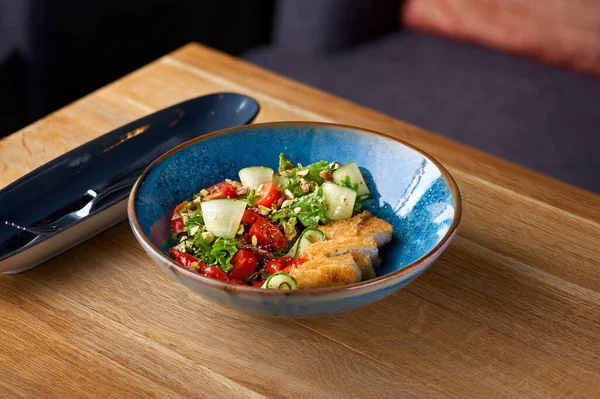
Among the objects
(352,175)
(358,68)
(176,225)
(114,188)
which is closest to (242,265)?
(176,225)

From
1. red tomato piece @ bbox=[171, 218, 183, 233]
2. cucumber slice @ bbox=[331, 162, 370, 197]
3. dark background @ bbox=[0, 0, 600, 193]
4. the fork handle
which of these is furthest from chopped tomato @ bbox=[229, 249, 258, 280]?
dark background @ bbox=[0, 0, 600, 193]

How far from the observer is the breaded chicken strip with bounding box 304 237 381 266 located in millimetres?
985

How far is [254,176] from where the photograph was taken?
1155 millimetres

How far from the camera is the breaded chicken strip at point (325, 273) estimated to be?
3.02 ft

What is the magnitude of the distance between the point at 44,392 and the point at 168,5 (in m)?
A: 1.98

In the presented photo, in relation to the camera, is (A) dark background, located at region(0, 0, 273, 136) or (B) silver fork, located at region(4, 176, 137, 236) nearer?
(B) silver fork, located at region(4, 176, 137, 236)

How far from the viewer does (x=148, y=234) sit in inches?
40.1

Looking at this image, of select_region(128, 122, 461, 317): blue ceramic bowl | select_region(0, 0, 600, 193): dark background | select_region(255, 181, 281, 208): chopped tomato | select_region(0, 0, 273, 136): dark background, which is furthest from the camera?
select_region(0, 0, 273, 136): dark background

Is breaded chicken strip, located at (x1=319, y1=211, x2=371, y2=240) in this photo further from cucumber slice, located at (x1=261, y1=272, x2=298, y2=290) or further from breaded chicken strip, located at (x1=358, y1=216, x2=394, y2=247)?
cucumber slice, located at (x1=261, y1=272, x2=298, y2=290)

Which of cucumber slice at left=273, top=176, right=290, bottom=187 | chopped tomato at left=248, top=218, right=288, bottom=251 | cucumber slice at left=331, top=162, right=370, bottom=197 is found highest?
cucumber slice at left=331, top=162, right=370, bottom=197

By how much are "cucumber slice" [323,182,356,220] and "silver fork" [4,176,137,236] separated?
381 millimetres

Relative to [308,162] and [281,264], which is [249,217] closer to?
[281,264]

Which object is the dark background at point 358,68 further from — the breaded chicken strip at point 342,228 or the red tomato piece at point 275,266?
the red tomato piece at point 275,266

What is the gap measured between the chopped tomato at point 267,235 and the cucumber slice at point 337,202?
0.08 m
